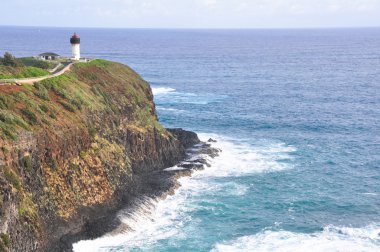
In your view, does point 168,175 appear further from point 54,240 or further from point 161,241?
point 54,240

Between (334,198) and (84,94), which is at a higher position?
(84,94)

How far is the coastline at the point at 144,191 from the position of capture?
47.9m

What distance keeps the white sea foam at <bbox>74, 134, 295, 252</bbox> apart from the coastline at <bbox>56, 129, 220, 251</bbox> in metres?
0.61

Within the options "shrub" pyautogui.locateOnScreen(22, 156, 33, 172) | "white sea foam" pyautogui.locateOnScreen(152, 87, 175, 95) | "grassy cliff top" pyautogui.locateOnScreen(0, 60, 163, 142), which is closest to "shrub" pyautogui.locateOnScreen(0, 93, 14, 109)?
"grassy cliff top" pyautogui.locateOnScreen(0, 60, 163, 142)

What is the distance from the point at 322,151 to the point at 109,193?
114 feet

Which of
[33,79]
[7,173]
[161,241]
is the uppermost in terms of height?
[33,79]

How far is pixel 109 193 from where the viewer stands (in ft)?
179

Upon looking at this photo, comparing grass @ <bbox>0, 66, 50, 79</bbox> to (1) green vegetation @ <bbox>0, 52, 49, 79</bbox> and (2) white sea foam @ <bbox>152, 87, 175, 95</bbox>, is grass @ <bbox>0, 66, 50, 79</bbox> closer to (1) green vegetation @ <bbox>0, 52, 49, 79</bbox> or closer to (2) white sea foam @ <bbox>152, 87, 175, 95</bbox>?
(1) green vegetation @ <bbox>0, 52, 49, 79</bbox>

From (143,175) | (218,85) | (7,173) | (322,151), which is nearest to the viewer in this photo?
(7,173)

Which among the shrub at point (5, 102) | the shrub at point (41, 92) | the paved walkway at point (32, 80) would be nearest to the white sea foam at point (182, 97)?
the paved walkway at point (32, 80)

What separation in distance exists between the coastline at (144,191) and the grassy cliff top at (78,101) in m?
6.54

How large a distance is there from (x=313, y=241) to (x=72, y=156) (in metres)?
23.9

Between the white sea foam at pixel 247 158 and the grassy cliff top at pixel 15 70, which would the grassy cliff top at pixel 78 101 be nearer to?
the grassy cliff top at pixel 15 70

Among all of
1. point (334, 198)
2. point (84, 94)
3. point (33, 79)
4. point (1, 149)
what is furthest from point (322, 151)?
point (1, 149)
